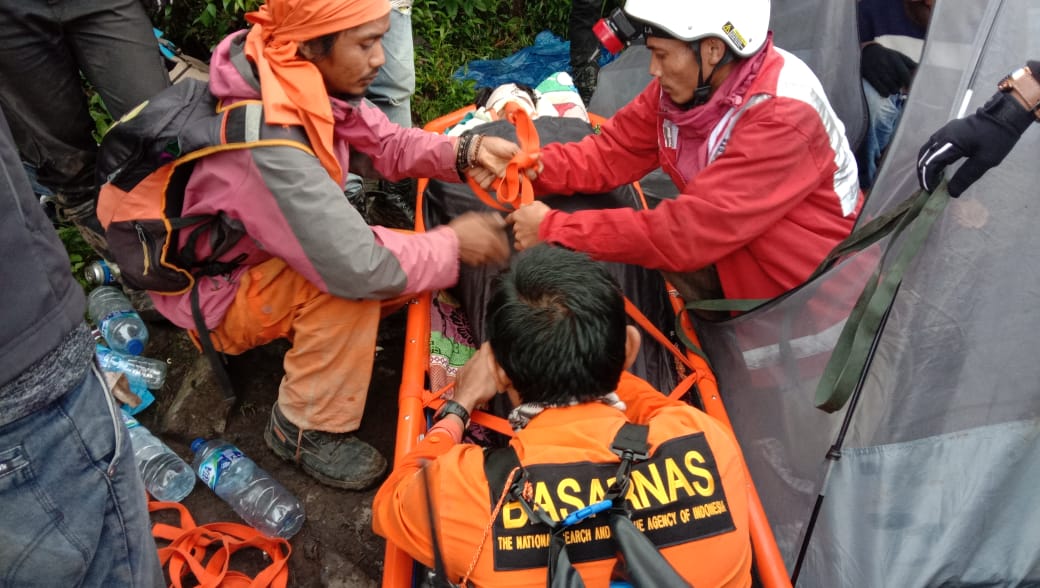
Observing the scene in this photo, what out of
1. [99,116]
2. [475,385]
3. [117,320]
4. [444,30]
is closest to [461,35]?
[444,30]

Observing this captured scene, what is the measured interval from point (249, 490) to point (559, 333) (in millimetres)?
1956

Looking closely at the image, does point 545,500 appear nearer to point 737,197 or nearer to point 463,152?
point 737,197

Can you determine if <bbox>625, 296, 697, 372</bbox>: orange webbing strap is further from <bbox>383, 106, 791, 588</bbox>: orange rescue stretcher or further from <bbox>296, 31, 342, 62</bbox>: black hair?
<bbox>296, 31, 342, 62</bbox>: black hair

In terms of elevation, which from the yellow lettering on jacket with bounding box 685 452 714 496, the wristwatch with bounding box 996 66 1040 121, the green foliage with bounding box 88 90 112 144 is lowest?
the green foliage with bounding box 88 90 112 144

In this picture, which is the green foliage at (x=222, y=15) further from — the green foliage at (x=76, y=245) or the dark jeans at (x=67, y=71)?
the green foliage at (x=76, y=245)

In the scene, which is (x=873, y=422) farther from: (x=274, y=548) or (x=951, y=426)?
(x=274, y=548)

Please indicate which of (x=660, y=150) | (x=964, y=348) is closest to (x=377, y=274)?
(x=660, y=150)

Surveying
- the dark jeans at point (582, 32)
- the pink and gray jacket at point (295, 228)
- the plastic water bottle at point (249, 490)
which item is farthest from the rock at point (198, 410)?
the dark jeans at point (582, 32)

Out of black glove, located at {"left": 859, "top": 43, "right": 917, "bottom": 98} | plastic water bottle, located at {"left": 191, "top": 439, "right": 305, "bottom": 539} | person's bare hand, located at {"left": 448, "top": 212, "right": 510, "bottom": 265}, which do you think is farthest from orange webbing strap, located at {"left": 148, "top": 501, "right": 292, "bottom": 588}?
black glove, located at {"left": 859, "top": 43, "right": 917, "bottom": 98}

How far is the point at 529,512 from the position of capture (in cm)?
156

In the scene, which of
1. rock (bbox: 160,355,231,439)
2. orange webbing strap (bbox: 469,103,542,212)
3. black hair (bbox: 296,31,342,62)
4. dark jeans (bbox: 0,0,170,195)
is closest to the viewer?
black hair (bbox: 296,31,342,62)

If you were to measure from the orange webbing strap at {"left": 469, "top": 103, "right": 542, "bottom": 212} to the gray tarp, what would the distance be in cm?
127

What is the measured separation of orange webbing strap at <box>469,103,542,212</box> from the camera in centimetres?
307

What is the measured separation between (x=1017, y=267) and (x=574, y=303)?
4.05 ft
